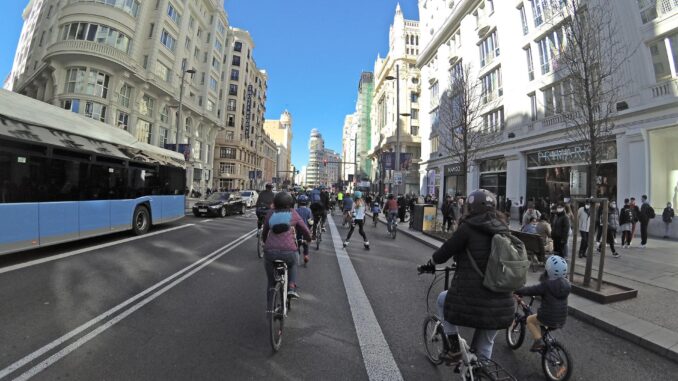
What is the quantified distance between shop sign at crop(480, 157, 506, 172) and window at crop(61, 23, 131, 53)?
109ft

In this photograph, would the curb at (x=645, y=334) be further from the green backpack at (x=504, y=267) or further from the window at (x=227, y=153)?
the window at (x=227, y=153)

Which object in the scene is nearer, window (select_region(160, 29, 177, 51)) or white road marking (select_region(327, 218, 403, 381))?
white road marking (select_region(327, 218, 403, 381))

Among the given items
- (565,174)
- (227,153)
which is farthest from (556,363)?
(227,153)

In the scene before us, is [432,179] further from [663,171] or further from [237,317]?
[237,317]

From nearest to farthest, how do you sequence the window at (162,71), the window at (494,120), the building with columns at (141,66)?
the window at (494,120), the building with columns at (141,66), the window at (162,71)

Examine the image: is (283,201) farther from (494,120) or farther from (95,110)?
(95,110)

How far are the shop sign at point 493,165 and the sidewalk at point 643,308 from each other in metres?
16.3

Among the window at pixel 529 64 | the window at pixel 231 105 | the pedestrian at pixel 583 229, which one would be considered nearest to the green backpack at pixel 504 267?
the pedestrian at pixel 583 229

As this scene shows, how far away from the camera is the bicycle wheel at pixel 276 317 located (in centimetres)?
351

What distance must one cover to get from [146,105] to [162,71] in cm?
454

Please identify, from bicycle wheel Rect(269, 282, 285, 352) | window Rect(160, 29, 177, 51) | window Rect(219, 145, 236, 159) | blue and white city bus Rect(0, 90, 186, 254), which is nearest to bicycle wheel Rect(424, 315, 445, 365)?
bicycle wheel Rect(269, 282, 285, 352)

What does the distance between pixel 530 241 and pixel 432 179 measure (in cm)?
2968

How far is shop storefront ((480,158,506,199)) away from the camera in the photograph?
24.6m

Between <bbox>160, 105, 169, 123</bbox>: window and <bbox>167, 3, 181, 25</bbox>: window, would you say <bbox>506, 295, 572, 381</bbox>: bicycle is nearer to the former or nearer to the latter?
<bbox>160, 105, 169, 123</bbox>: window
